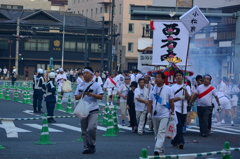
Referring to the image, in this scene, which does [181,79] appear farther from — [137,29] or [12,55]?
[137,29]

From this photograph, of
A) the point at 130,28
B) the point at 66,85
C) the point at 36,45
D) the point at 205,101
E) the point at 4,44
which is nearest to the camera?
the point at 205,101

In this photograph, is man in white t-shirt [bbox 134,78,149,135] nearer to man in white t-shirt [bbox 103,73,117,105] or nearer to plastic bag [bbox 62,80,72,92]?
man in white t-shirt [bbox 103,73,117,105]

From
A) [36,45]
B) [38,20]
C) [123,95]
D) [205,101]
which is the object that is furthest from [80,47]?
[205,101]

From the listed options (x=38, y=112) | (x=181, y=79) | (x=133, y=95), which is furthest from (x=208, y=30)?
(x=181, y=79)

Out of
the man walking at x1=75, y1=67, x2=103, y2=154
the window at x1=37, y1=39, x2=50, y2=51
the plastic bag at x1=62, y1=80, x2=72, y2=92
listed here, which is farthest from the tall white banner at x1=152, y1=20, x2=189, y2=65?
the window at x1=37, y1=39, x2=50, y2=51

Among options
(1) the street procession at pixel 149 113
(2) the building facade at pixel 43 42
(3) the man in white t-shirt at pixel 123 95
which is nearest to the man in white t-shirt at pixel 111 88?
(1) the street procession at pixel 149 113

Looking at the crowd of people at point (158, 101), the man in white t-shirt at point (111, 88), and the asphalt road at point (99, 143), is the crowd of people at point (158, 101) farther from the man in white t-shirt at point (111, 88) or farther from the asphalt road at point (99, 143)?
the man in white t-shirt at point (111, 88)

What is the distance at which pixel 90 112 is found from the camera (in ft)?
39.6

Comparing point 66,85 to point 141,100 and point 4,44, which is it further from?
point 4,44

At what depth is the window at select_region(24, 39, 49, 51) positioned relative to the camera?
260 ft

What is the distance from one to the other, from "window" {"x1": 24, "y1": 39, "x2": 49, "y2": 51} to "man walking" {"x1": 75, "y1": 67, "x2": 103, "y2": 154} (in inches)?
2675

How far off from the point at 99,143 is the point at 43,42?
6637cm

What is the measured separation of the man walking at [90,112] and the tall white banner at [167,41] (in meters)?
7.26

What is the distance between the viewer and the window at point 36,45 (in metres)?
79.2
